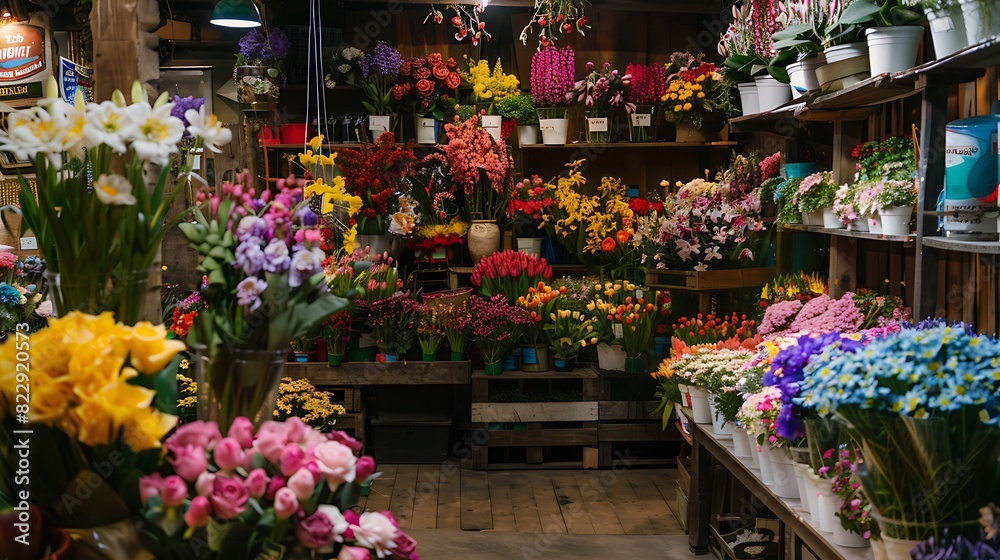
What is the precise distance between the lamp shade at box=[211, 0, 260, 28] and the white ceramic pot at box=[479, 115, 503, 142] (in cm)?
177

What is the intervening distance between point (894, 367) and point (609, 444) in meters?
3.80

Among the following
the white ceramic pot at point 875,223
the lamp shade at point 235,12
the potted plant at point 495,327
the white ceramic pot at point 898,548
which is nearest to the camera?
the white ceramic pot at point 898,548

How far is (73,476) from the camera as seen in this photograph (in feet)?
4.78

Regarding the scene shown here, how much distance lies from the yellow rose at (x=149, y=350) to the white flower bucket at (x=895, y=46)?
97.7 inches

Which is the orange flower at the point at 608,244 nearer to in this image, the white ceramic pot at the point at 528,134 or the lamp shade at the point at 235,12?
the white ceramic pot at the point at 528,134

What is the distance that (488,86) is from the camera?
20.8 feet

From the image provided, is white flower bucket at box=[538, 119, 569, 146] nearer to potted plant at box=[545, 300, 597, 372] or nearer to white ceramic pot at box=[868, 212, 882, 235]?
potted plant at box=[545, 300, 597, 372]

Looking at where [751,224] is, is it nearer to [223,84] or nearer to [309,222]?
[309,222]

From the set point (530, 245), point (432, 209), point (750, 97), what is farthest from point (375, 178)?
point (750, 97)

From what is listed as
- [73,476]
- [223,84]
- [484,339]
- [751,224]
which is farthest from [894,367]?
[223,84]

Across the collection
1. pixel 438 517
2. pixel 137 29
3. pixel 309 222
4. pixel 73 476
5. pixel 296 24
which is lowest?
pixel 438 517

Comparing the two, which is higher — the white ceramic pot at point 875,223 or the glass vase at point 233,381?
the white ceramic pot at point 875,223

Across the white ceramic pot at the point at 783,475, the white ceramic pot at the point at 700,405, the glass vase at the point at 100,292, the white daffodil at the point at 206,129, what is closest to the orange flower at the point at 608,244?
the white ceramic pot at the point at 700,405

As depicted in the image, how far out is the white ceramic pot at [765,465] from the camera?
10.1 ft
